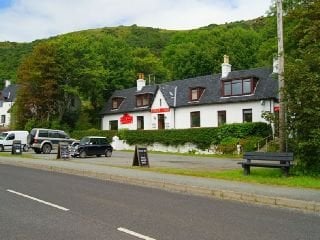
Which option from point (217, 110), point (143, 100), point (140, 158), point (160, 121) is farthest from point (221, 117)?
point (140, 158)

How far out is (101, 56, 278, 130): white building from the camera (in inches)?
1832

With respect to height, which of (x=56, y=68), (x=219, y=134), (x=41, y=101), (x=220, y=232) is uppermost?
(x=56, y=68)

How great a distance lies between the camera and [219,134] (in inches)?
1731

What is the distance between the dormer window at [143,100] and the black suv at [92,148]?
19.9 m

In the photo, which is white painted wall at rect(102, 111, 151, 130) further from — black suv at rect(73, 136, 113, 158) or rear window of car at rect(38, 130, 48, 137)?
black suv at rect(73, 136, 113, 158)

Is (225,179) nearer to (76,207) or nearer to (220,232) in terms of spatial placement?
(76,207)

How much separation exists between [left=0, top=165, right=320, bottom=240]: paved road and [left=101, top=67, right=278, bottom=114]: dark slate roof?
3214 cm

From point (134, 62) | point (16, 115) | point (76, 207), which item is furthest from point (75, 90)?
point (76, 207)

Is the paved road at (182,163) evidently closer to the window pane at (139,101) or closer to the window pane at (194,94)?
the window pane at (194,94)

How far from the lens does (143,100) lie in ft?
192

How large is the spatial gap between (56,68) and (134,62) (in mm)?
20779

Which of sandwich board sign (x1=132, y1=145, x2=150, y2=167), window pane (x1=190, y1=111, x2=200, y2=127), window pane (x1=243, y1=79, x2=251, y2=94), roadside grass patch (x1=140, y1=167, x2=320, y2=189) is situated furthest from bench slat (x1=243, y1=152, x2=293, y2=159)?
Result: window pane (x1=190, y1=111, x2=200, y2=127)

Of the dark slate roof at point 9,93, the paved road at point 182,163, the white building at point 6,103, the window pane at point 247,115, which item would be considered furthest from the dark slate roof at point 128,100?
the dark slate roof at point 9,93

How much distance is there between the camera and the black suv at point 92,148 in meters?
36.7
